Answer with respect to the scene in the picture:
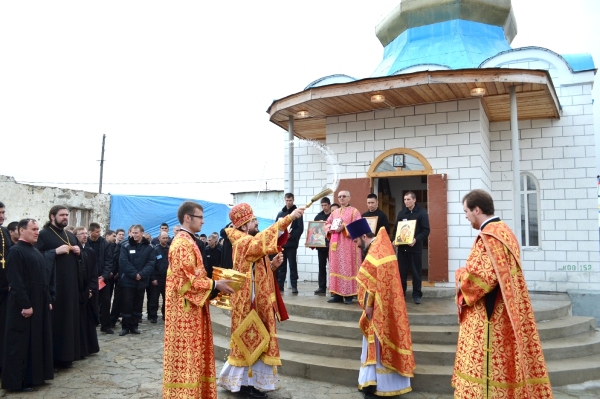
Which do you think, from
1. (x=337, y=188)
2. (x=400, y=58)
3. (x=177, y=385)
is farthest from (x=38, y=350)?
(x=400, y=58)

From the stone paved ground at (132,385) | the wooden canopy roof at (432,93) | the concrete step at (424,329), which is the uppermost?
the wooden canopy roof at (432,93)

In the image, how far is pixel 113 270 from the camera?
9070 mm

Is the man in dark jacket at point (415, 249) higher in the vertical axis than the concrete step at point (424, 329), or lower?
Result: higher

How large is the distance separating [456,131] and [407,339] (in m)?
5.55

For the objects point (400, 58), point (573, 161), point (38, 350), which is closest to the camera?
point (38, 350)

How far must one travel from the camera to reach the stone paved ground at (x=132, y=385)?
5301mm

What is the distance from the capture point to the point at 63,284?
6352mm

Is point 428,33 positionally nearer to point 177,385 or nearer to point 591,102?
point 591,102

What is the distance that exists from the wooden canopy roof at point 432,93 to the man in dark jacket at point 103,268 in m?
4.34

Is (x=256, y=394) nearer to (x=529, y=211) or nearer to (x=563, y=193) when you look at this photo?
(x=529, y=211)

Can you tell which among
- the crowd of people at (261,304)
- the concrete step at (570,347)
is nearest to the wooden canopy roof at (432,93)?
the crowd of people at (261,304)

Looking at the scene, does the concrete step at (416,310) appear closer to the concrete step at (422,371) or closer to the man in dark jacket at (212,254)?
the concrete step at (422,371)

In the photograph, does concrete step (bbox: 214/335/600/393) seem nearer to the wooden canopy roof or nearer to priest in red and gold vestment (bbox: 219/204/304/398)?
priest in red and gold vestment (bbox: 219/204/304/398)

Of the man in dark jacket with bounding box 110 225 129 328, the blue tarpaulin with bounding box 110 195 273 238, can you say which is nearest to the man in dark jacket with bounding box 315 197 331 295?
the man in dark jacket with bounding box 110 225 129 328
